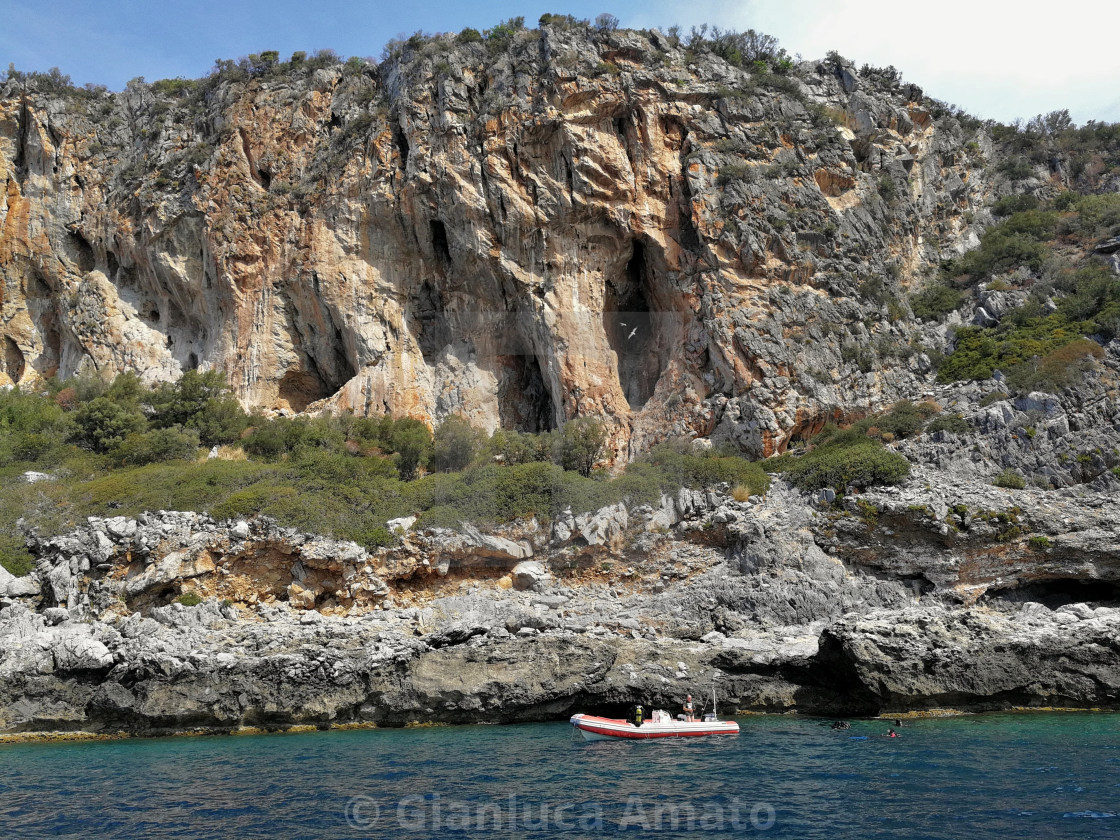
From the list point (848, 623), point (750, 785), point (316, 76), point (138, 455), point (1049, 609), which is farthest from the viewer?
point (316, 76)

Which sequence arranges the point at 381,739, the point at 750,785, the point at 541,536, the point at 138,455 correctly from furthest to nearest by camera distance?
the point at 138,455 < the point at 541,536 < the point at 381,739 < the point at 750,785

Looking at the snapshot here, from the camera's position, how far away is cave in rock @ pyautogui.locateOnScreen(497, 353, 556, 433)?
3119 centimetres

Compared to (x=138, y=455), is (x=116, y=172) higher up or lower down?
higher up

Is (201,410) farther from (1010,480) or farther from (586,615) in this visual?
(1010,480)

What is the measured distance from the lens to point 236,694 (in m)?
17.4

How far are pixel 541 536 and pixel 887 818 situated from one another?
44.2 feet

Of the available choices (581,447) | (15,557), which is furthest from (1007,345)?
(15,557)

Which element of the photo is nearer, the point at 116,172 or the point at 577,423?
the point at 577,423

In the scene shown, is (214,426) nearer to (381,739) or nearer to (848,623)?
(381,739)

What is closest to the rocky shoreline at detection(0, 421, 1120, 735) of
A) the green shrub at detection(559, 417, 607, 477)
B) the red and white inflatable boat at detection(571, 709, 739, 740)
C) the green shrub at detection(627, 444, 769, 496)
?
the green shrub at detection(627, 444, 769, 496)

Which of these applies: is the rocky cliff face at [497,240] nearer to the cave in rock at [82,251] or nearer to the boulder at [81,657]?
the cave in rock at [82,251]

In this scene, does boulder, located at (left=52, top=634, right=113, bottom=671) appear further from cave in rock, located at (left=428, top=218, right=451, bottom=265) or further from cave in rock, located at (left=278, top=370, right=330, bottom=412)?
cave in rock, located at (left=428, top=218, right=451, bottom=265)

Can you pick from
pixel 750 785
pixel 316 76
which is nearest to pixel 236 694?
pixel 750 785

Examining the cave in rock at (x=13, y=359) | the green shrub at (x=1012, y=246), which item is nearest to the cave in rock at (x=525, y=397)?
the green shrub at (x=1012, y=246)
